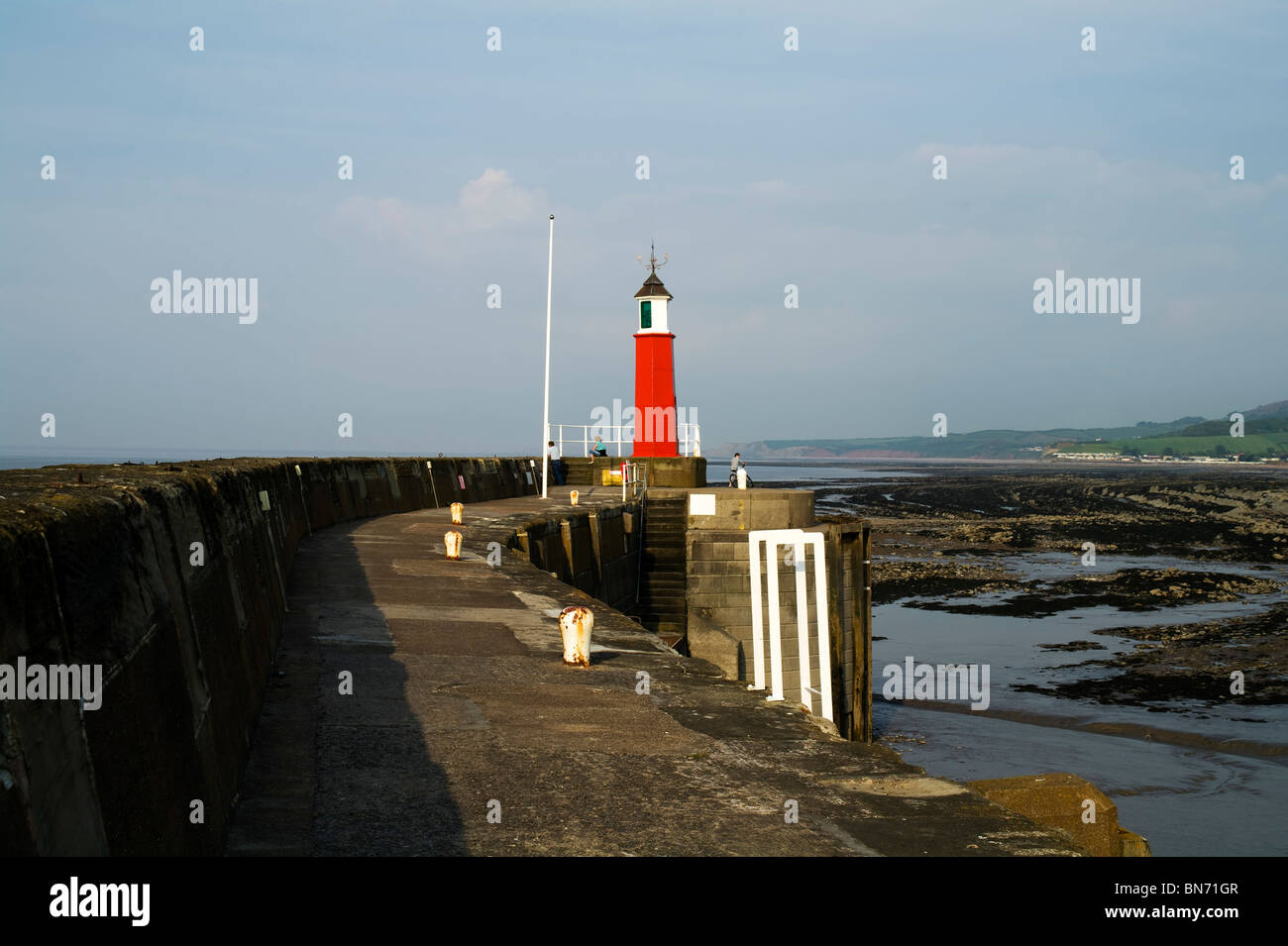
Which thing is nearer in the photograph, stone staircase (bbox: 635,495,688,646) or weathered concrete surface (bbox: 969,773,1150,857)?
weathered concrete surface (bbox: 969,773,1150,857)

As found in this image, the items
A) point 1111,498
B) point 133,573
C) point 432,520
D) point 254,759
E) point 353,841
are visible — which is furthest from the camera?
point 1111,498

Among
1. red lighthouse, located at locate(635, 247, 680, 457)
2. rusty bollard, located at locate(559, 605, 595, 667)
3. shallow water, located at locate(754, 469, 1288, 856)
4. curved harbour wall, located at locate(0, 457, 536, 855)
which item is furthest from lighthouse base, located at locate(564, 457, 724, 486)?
curved harbour wall, located at locate(0, 457, 536, 855)

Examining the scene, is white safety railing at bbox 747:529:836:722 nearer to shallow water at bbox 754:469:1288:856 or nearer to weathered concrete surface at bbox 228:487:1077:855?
shallow water at bbox 754:469:1288:856

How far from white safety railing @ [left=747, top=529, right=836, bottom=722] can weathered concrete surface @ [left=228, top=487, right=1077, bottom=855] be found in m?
10.5

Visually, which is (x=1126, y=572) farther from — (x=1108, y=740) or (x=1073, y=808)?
Answer: (x=1073, y=808)

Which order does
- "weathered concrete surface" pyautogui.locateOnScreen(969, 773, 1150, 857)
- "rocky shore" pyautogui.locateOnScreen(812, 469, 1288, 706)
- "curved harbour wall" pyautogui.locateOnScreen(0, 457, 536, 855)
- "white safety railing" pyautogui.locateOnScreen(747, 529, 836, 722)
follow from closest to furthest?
"curved harbour wall" pyautogui.locateOnScreen(0, 457, 536, 855), "weathered concrete surface" pyautogui.locateOnScreen(969, 773, 1150, 857), "white safety railing" pyautogui.locateOnScreen(747, 529, 836, 722), "rocky shore" pyautogui.locateOnScreen(812, 469, 1288, 706)

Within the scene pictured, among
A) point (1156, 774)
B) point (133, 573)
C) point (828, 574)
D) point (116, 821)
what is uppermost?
point (133, 573)

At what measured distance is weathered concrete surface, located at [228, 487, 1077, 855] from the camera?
17.4ft

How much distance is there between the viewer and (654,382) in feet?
123

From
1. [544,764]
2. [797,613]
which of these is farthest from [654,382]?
[544,764]

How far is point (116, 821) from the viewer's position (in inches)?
127
